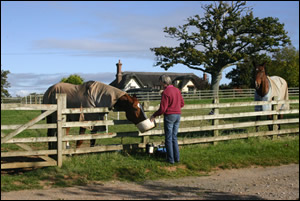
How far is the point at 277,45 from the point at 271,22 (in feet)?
9.29

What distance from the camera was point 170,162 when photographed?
776cm

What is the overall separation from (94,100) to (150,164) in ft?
7.78

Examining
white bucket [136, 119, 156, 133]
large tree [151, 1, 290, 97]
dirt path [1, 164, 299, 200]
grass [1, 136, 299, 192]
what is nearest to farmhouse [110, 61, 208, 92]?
large tree [151, 1, 290, 97]

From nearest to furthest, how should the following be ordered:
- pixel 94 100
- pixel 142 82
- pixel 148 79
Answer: pixel 94 100 → pixel 142 82 → pixel 148 79

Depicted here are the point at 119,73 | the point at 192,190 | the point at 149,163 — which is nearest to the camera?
the point at 192,190

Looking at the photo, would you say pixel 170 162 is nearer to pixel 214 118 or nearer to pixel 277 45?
pixel 214 118

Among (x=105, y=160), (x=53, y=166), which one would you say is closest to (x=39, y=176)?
(x=53, y=166)

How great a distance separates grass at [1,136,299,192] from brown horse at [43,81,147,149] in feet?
3.38

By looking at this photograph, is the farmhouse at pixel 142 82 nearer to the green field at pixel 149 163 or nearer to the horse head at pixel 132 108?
the green field at pixel 149 163

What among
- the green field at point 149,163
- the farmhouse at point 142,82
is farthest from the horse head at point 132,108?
the farmhouse at point 142,82

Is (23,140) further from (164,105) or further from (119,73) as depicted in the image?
(119,73)

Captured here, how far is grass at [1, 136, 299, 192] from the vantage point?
21.6 ft

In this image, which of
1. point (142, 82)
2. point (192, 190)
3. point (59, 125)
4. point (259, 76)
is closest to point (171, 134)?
point (192, 190)

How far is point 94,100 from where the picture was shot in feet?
29.3
